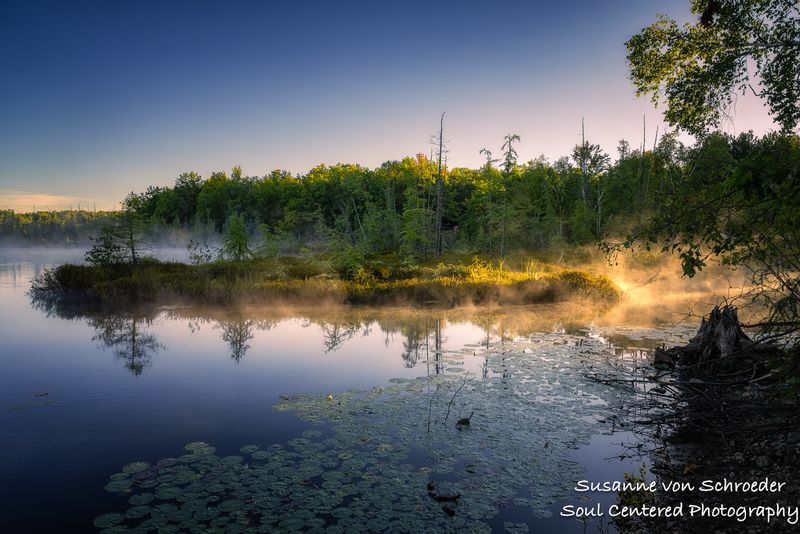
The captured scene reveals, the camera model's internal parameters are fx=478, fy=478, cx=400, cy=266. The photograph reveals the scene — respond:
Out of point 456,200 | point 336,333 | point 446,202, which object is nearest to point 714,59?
point 336,333

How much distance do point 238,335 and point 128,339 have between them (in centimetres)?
353

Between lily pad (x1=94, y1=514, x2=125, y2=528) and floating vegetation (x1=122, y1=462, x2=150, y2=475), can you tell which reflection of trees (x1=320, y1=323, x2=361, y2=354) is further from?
lily pad (x1=94, y1=514, x2=125, y2=528)

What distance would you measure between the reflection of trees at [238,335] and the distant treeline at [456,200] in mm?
9511

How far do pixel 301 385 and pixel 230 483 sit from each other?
478 centimetres

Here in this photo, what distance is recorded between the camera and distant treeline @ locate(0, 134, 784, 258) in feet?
103

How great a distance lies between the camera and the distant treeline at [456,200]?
31.4 m

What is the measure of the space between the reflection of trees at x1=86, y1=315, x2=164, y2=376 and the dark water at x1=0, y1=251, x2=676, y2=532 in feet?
0.19

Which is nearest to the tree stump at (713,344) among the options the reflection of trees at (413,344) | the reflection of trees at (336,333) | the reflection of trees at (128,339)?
the reflection of trees at (413,344)

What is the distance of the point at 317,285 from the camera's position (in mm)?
24250

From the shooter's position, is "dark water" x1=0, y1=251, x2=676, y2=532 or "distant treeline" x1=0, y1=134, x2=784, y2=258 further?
"distant treeline" x1=0, y1=134, x2=784, y2=258

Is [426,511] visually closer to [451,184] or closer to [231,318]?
[231,318]

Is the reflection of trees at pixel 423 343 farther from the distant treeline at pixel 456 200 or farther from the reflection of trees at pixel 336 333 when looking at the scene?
the distant treeline at pixel 456 200

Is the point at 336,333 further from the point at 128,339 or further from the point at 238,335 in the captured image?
the point at 128,339

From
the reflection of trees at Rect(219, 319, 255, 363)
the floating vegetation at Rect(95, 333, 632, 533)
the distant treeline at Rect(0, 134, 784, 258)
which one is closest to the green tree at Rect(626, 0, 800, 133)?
the distant treeline at Rect(0, 134, 784, 258)
